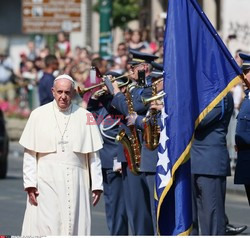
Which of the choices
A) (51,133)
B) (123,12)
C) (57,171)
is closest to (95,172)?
(57,171)

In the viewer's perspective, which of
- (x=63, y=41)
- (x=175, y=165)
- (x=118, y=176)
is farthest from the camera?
(x=63, y=41)

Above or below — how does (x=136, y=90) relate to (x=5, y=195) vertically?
above

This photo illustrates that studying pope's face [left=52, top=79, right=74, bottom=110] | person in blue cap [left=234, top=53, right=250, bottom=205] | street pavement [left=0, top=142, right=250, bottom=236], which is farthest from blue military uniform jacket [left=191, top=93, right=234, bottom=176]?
street pavement [left=0, top=142, right=250, bottom=236]

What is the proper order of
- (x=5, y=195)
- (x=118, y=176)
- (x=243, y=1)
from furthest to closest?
(x=243, y=1) → (x=5, y=195) → (x=118, y=176)

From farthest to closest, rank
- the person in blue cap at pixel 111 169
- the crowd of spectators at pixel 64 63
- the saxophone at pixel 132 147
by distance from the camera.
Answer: the crowd of spectators at pixel 64 63 < the person in blue cap at pixel 111 169 < the saxophone at pixel 132 147

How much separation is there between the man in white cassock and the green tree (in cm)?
2549

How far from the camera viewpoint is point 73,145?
11.7 meters

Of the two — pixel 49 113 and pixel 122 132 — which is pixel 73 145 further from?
pixel 122 132

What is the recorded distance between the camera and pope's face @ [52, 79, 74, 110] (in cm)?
1161

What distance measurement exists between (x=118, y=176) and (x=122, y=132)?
0.82 m

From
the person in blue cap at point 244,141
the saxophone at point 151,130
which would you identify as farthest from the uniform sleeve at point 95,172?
the person in blue cap at point 244,141

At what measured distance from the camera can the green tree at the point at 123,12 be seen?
122ft

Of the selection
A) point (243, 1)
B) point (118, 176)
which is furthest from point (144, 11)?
point (118, 176)

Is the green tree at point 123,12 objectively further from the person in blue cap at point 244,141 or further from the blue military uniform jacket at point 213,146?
the blue military uniform jacket at point 213,146
